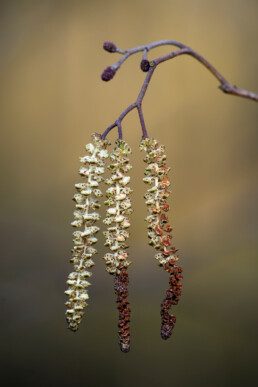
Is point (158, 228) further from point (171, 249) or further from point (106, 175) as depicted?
point (106, 175)

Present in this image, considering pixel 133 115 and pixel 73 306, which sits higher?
pixel 133 115

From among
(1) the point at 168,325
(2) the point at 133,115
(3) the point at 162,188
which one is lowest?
(1) the point at 168,325

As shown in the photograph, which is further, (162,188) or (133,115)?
(133,115)

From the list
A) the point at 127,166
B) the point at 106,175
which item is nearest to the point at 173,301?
the point at 127,166
